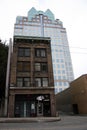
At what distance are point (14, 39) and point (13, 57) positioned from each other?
4107 mm

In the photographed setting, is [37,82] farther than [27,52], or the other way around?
[27,52]

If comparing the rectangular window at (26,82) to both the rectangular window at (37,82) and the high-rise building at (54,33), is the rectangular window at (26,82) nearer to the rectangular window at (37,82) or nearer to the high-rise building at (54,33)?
the rectangular window at (37,82)

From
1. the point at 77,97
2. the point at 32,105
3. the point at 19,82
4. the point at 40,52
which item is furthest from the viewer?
the point at 77,97

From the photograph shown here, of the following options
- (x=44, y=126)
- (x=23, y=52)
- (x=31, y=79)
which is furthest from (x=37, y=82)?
(x=44, y=126)

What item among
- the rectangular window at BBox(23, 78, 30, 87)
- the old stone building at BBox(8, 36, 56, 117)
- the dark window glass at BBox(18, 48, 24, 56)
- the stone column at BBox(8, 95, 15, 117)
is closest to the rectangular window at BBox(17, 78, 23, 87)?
the old stone building at BBox(8, 36, 56, 117)

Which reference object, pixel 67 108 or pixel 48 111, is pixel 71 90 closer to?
pixel 67 108

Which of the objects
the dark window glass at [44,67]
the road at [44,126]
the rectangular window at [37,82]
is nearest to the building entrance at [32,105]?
the rectangular window at [37,82]

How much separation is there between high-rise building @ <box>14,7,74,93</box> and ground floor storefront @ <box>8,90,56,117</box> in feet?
192

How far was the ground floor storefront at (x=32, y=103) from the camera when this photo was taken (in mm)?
25281

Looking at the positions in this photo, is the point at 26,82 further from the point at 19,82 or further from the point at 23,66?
the point at 23,66

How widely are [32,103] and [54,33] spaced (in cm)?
8098

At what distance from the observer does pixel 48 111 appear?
1013 inches

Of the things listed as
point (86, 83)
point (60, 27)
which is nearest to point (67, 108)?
point (86, 83)

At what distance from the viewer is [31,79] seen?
27453 mm
